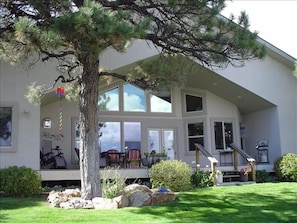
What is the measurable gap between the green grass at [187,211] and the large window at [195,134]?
720cm

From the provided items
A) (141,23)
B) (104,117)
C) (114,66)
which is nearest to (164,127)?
(104,117)

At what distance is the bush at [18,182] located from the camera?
1065 cm

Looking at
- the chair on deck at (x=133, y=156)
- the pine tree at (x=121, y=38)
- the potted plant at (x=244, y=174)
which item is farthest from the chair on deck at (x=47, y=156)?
the potted plant at (x=244, y=174)

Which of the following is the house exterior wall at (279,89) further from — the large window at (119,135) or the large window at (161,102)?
the large window at (119,135)

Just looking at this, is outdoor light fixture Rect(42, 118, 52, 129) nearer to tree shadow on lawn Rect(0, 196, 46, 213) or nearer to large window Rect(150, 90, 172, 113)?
large window Rect(150, 90, 172, 113)

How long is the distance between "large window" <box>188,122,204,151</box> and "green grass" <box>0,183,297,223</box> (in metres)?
7.20

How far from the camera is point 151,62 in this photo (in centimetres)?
945

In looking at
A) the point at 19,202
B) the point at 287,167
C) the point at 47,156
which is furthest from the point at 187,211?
the point at 287,167

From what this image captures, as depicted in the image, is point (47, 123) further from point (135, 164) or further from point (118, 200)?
point (118, 200)

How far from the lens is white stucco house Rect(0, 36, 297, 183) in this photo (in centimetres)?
1526

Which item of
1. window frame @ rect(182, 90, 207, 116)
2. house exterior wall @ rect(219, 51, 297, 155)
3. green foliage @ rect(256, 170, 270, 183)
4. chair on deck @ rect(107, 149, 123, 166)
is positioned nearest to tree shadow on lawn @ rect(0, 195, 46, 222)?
chair on deck @ rect(107, 149, 123, 166)

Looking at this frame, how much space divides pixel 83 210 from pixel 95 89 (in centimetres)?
257

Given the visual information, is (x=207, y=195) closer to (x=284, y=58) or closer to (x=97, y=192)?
(x=97, y=192)

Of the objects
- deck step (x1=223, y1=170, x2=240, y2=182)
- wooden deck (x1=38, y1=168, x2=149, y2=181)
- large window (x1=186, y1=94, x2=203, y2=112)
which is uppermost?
large window (x1=186, y1=94, x2=203, y2=112)
